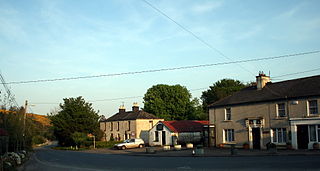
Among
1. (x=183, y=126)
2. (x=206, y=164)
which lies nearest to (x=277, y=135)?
(x=206, y=164)

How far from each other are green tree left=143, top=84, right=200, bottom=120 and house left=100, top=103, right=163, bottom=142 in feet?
28.4

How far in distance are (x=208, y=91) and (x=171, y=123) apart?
30893 mm

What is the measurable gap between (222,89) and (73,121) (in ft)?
116

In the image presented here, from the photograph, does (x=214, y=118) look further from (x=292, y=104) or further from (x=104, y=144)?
(x=104, y=144)

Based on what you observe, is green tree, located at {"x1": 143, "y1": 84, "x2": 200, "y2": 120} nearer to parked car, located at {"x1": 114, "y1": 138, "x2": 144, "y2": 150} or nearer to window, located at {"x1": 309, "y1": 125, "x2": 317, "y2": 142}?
parked car, located at {"x1": 114, "y1": 138, "x2": 144, "y2": 150}

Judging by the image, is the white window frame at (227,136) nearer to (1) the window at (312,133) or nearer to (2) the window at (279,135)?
(2) the window at (279,135)

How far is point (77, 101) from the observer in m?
65.7

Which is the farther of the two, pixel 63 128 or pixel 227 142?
pixel 63 128

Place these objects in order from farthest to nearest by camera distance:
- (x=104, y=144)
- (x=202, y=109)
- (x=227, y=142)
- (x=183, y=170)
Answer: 1. (x=202, y=109)
2. (x=104, y=144)
3. (x=227, y=142)
4. (x=183, y=170)

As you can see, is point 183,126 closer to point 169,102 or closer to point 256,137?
point 256,137

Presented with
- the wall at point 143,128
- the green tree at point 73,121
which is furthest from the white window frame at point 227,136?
the green tree at point 73,121

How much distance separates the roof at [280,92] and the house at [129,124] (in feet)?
75.9

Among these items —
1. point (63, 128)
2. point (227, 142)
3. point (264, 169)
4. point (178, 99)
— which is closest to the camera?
point (264, 169)

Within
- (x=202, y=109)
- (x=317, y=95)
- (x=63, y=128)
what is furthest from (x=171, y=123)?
(x=202, y=109)
